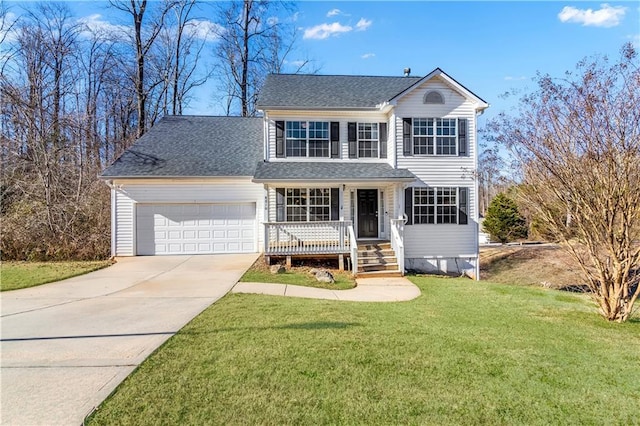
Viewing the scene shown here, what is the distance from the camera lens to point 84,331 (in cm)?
521

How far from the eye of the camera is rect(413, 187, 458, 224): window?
42.6 feet

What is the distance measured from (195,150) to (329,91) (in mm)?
6426

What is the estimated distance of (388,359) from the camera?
4.18 meters

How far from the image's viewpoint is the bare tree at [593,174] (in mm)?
5707

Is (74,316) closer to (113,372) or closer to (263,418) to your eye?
(113,372)

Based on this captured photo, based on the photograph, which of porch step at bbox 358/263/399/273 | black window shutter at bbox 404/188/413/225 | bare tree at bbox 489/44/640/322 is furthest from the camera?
black window shutter at bbox 404/188/413/225

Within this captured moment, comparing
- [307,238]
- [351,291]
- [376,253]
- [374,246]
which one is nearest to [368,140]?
[374,246]

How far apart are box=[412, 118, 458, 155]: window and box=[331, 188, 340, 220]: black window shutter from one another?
3368 millimetres

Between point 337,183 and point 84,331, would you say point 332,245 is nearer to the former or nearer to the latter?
point 337,183

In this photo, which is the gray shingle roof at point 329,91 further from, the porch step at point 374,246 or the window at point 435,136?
the porch step at point 374,246

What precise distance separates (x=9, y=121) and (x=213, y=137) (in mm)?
8130

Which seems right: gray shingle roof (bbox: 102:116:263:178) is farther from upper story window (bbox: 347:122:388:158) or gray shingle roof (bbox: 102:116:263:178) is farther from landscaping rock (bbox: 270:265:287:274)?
landscaping rock (bbox: 270:265:287:274)

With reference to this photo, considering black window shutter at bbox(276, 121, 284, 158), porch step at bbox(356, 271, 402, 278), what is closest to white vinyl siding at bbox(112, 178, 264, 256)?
black window shutter at bbox(276, 121, 284, 158)

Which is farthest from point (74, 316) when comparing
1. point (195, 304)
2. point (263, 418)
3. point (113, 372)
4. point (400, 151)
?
point (400, 151)
